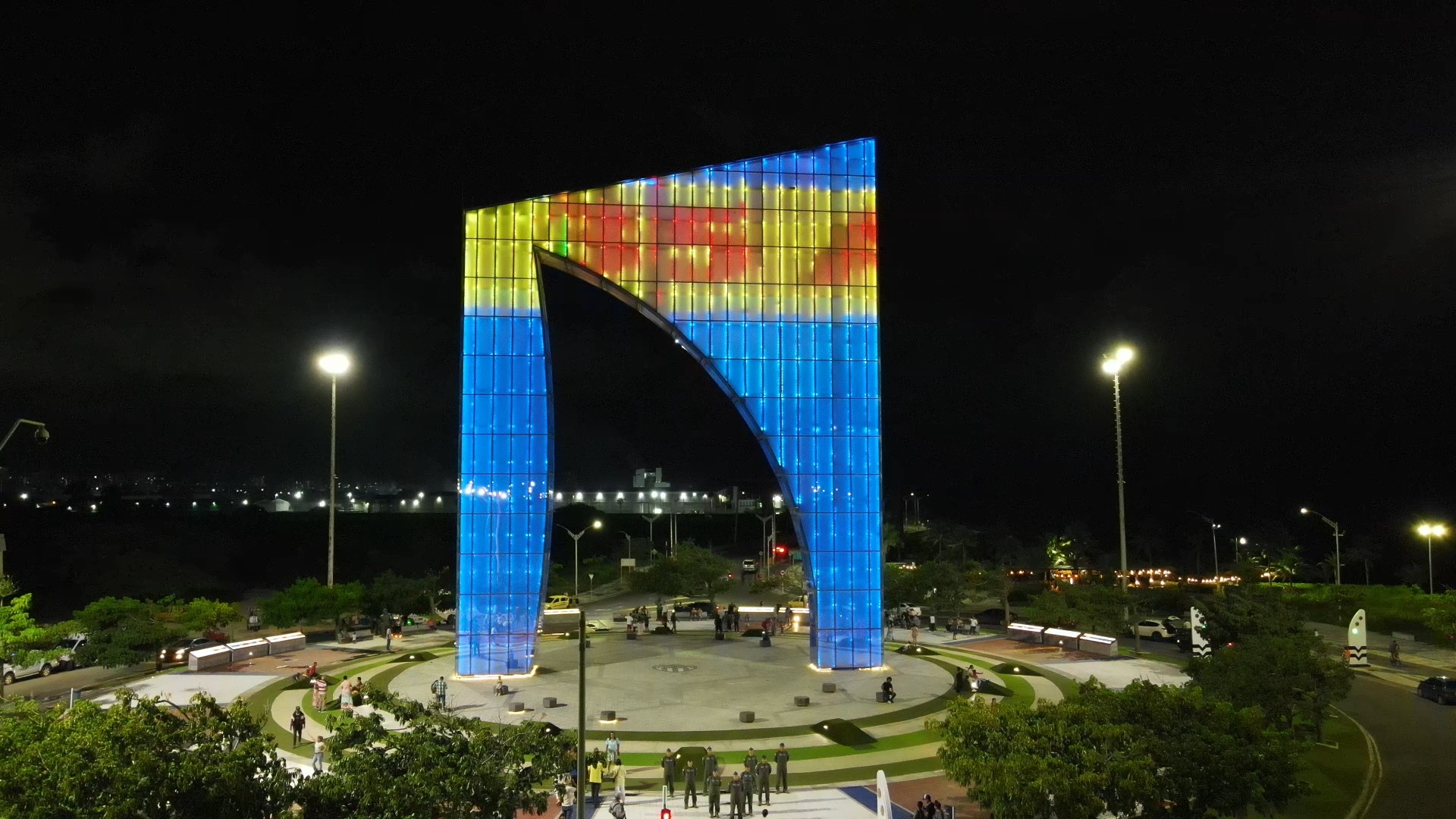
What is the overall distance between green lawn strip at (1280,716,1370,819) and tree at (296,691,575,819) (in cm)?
1605

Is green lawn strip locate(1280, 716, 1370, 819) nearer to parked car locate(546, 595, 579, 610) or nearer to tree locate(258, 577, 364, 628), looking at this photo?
tree locate(258, 577, 364, 628)

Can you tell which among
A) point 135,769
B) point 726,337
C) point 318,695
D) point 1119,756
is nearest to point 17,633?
point 318,695

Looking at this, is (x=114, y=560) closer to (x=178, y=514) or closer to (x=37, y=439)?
(x=178, y=514)

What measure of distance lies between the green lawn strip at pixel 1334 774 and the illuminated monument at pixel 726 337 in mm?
17649

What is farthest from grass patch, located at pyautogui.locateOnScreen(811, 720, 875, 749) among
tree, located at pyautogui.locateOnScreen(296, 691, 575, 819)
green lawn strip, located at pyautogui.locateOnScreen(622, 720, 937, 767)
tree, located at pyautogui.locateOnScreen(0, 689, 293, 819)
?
tree, located at pyautogui.locateOnScreen(0, 689, 293, 819)

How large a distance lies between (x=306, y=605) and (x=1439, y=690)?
51.2 meters

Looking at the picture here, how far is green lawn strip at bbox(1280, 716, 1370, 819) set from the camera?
22.1m

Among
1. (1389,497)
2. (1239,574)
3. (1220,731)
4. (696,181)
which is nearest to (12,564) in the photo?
(696,181)

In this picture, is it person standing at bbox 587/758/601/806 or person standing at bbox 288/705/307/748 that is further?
person standing at bbox 288/705/307/748

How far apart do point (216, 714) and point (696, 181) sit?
32.8 metres

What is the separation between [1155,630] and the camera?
5344 centimetres

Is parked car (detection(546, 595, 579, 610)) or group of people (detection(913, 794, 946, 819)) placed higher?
group of people (detection(913, 794, 946, 819))

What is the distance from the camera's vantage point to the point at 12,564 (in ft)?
276

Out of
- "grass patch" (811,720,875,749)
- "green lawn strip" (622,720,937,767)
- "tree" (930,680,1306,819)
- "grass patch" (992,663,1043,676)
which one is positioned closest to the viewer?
"tree" (930,680,1306,819)
